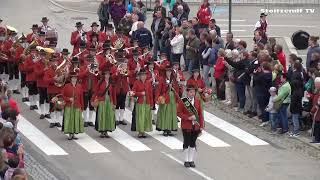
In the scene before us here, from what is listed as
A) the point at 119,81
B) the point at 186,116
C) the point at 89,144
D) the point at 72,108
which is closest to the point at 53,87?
the point at 119,81

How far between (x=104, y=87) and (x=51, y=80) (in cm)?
175

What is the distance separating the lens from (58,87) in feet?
87.1

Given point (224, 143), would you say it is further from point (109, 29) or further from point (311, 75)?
point (109, 29)

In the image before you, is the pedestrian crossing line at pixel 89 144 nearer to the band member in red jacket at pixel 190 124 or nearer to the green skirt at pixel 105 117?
the green skirt at pixel 105 117

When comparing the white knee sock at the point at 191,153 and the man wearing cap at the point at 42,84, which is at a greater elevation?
the man wearing cap at the point at 42,84

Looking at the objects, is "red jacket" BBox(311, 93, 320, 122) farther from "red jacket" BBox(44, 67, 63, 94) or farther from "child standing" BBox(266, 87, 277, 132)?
"red jacket" BBox(44, 67, 63, 94)

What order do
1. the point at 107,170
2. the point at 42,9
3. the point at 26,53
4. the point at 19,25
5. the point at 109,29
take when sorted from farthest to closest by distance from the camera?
1. the point at 42,9
2. the point at 19,25
3. the point at 109,29
4. the point at 26,53
5. the point at 107,170

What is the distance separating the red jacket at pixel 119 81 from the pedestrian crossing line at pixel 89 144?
4.95 feet

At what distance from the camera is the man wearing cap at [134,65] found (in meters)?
27.1

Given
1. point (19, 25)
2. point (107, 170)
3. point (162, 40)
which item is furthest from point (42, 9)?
point (107, 170)

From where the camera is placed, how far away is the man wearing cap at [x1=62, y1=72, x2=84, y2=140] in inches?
979

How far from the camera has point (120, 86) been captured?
87.4 feet

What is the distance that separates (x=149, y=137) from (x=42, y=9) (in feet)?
63.4

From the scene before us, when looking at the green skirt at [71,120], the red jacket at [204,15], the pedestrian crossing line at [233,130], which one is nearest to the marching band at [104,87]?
the green skirt at [71,120]
